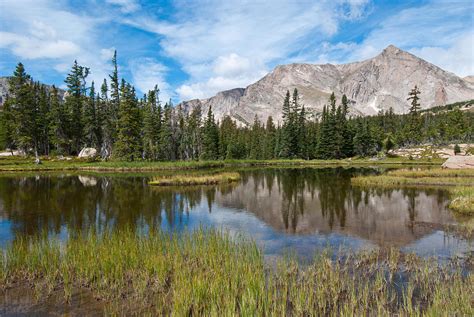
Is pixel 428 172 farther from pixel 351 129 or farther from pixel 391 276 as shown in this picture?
pixel 351 129

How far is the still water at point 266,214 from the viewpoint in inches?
685

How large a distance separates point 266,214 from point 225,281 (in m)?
16.8

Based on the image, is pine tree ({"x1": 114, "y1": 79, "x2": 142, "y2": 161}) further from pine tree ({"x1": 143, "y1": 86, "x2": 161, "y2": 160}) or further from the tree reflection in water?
the tree reflection in water

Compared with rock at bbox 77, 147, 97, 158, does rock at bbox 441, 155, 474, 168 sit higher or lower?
lower

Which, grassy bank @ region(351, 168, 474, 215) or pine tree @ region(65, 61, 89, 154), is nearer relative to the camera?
grassy bank @ region(351, 168, 474, 215)

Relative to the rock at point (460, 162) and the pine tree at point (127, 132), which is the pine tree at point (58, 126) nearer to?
the pine tree at point (127, 132)

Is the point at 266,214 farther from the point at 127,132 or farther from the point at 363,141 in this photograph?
the point at 363,141

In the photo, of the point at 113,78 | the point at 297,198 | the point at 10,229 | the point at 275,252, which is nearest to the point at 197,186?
the point at 297,198

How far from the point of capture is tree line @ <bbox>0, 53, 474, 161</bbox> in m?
76.9

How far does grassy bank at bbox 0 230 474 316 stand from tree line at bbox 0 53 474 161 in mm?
63701

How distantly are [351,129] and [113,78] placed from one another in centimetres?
8087

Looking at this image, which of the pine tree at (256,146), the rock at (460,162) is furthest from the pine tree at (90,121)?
the rock at (460,162)

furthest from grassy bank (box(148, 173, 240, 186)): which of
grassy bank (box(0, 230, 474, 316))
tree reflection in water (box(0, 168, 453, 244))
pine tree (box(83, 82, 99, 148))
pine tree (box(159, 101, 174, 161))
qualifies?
pine tree (box(83, 82, 99, 148))

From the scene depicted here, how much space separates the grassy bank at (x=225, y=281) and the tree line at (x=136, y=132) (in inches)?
2508
